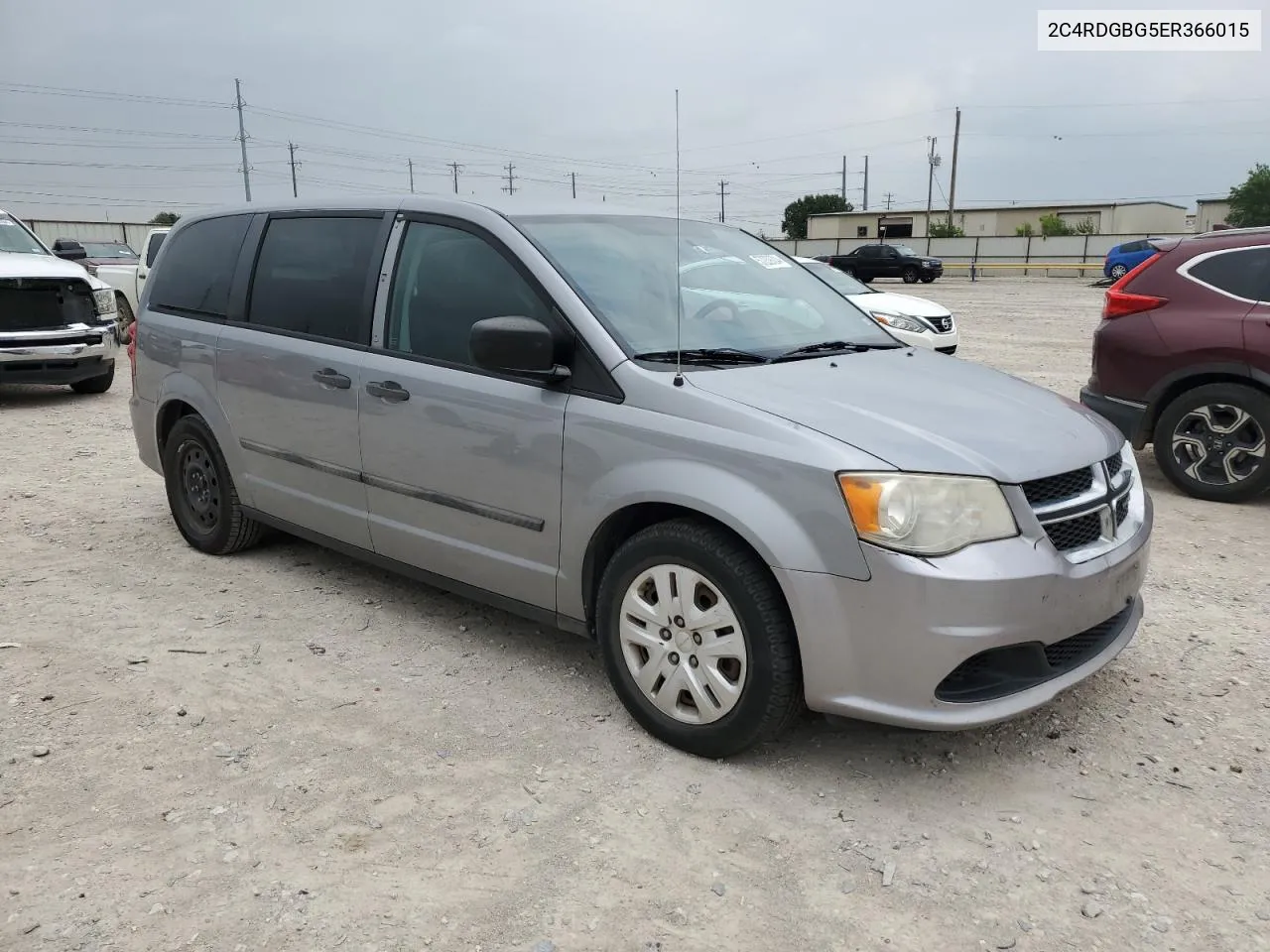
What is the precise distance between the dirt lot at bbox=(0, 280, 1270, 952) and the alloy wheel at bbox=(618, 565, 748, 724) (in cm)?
21

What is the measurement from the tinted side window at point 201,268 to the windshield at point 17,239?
6880 mm

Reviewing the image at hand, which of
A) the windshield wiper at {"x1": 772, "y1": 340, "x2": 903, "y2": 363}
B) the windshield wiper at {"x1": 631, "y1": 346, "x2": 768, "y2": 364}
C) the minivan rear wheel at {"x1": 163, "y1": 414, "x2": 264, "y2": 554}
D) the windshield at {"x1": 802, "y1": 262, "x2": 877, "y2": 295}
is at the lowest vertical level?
the minivan rear wheel at {"x1": 163, "y1": 414, "x2": 264, "y2": 554}

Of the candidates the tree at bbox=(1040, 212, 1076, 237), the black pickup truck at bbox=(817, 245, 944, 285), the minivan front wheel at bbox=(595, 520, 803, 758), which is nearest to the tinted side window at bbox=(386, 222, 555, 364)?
the minivan front wheel at bbox=(595, 520, 803, 758)

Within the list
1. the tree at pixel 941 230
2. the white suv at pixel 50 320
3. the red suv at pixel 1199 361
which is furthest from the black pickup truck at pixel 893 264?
the red suv at pixel 1199 361

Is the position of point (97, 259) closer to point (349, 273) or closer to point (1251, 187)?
point (349, 273)

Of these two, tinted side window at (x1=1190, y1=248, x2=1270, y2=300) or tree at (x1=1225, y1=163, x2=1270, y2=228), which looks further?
tree at (x1=1225, y1=163, x2=1270, y2=228)

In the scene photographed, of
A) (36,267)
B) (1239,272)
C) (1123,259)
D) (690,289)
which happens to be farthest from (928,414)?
(1123,259)

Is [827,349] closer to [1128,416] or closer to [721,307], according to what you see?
[721,307]

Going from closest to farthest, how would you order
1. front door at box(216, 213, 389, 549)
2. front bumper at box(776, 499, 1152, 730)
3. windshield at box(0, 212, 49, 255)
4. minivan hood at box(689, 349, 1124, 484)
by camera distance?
front bumper at box(776, 499, 1152, 730), minivan hood at box(689, 349, 1124, 484), front door at box(216, 213, 389, 549), windshield at box(0, 212, 49, 255)

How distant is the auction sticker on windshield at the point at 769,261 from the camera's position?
4.41 meters

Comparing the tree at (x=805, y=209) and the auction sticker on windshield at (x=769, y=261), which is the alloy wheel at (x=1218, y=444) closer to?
the auction sticker on windshield at (x=769, y=261)

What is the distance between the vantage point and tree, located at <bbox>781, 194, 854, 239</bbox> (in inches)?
3273

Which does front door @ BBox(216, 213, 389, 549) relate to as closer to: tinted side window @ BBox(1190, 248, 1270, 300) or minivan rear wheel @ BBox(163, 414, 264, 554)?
minivan rear wheel @ BBox(163, 414, 264, 554)

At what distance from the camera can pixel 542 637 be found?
4281 millimetres
